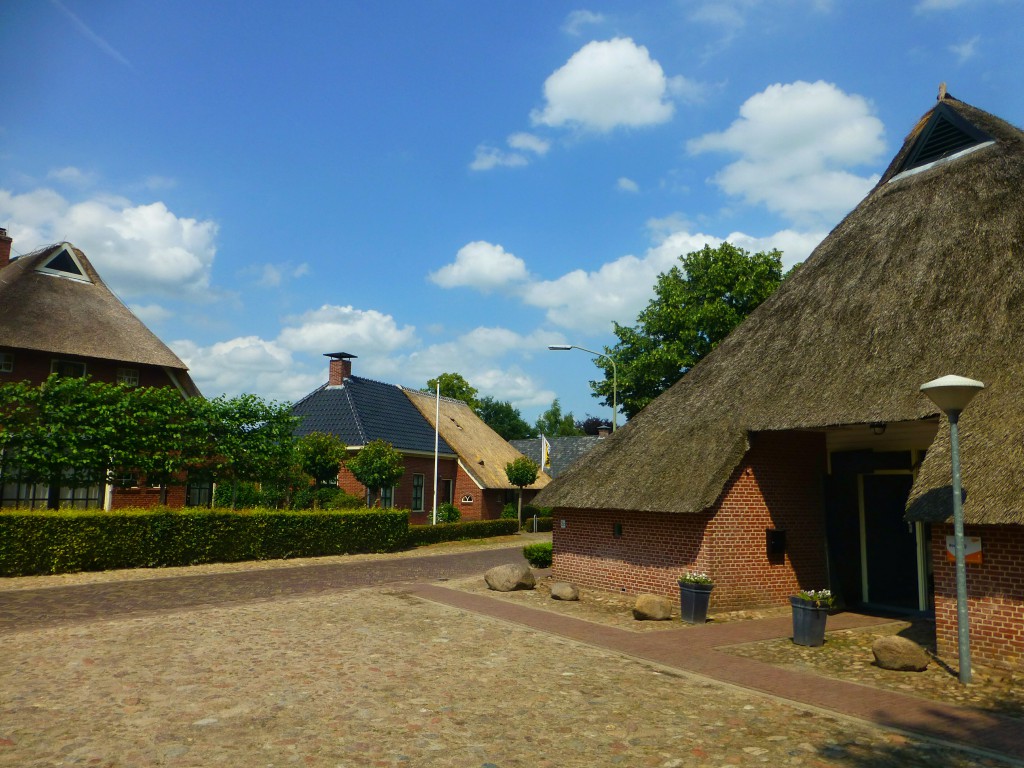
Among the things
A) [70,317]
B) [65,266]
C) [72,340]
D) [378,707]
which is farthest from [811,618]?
→ [65,266]

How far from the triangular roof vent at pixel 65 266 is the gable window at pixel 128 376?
4.63m

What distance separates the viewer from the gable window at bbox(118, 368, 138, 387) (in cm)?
2957

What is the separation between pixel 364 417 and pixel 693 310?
56.7 feet

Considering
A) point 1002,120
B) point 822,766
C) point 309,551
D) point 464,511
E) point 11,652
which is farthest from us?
point 464,511

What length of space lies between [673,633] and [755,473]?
13.8 ft

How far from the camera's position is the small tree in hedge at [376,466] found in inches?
1248

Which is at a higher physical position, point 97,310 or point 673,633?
point 97,310

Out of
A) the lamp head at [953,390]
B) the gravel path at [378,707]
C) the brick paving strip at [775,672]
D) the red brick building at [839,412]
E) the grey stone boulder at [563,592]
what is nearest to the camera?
the gravel path at [378,707]

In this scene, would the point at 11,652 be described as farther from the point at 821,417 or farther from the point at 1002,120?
the point at 1002,120

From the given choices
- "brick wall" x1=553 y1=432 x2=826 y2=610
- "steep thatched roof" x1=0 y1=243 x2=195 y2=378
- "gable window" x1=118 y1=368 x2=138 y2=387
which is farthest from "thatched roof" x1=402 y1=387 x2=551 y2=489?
"brick wall" x1=553 y1=432 x2=826 y2=610

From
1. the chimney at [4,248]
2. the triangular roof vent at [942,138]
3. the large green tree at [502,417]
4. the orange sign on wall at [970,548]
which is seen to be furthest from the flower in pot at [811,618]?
the large green tree at [502,417]

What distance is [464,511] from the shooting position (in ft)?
136

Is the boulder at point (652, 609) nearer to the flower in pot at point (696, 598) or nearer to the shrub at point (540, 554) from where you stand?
the flower in pot at point (696, 598)

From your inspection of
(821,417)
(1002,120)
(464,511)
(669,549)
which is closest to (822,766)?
(821,417)
